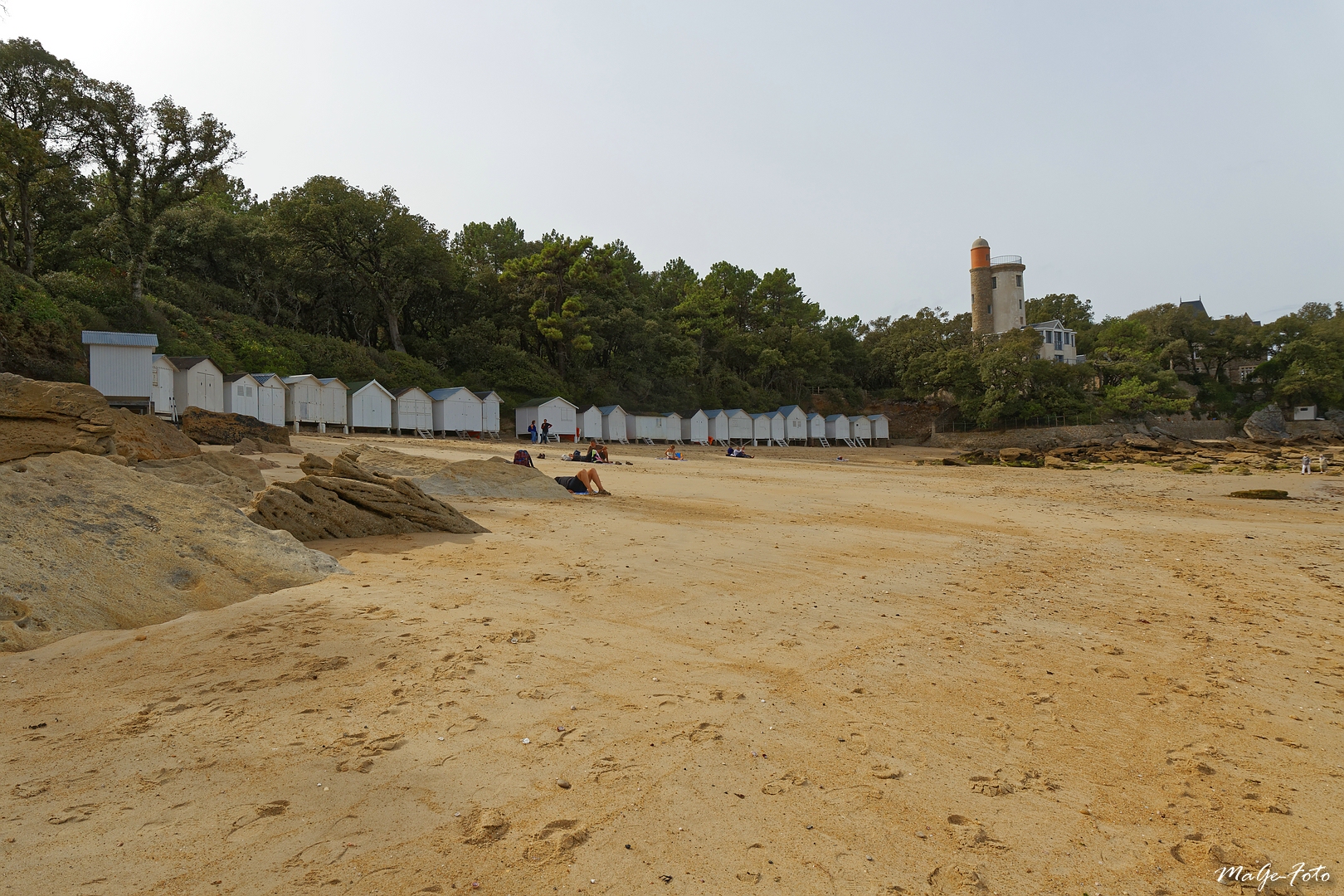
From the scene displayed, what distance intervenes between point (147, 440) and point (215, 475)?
196 centimetres

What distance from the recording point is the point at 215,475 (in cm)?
986

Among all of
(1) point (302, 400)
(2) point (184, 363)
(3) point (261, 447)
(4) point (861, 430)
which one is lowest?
(3) point (261, 447)

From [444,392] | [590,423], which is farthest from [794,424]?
[444,392]

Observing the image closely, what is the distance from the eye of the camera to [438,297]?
185ft

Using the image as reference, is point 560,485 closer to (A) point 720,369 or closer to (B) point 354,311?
(B) point 354,311

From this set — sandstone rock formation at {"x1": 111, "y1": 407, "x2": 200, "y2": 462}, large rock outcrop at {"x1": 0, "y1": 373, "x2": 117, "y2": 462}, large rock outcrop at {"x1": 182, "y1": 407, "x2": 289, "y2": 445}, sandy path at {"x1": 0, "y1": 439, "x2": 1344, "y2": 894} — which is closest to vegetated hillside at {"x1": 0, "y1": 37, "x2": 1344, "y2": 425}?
large rock outcrop at {"x1": 182, "y1": 407, "x2": 289, "y2": 445}

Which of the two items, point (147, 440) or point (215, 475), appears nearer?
point (215, 475)

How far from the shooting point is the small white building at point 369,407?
126ft

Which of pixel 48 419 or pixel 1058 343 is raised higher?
pixel 1058 343

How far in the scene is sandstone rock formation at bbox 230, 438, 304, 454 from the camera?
1866 cm

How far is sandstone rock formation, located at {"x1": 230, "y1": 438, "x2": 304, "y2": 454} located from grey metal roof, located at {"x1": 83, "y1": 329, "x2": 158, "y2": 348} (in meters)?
13.4

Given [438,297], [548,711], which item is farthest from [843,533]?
[438,297]

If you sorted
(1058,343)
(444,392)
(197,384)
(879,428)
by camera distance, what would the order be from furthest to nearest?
(1058,343), (879,428), (444,392), (197,384)

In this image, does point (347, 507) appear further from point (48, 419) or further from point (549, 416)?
point (549, 416)
